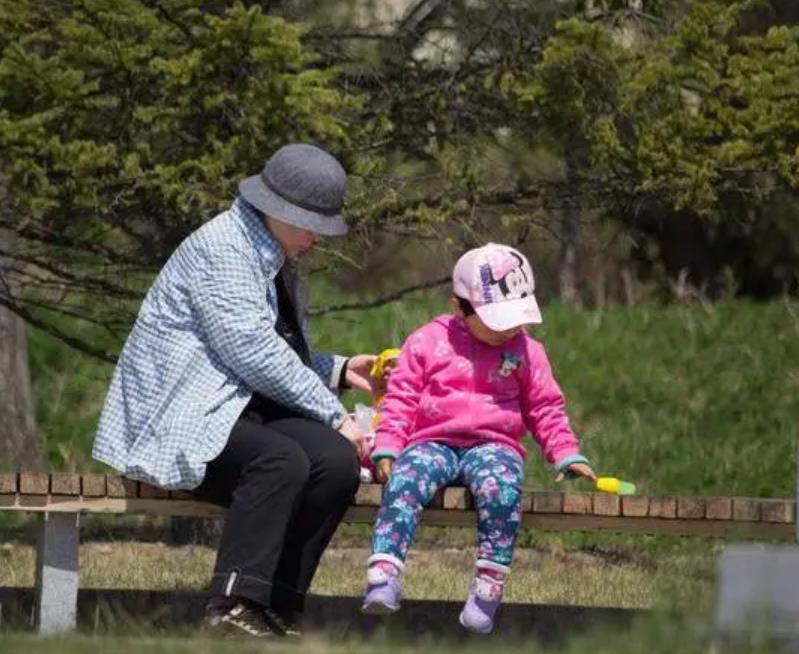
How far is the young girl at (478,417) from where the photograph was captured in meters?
6.35

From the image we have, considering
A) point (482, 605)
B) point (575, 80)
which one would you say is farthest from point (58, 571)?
point (575, 80)

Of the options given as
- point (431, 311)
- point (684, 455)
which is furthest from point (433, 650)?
point (431, 311)

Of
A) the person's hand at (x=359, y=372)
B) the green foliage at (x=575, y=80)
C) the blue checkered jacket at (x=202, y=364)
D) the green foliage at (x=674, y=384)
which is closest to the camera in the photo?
the blue checkered jacket at (x=202, y=364)

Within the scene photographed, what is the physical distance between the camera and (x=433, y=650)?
4891 mm

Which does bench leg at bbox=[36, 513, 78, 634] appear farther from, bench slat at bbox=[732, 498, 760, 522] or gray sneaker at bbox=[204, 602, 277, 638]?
bench slat at bbox=[732, 498, 760, 522]

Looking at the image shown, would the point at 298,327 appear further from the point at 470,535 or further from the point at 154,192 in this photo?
the point at 470,535

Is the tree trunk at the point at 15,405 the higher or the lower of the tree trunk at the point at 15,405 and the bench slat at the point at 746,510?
the higher

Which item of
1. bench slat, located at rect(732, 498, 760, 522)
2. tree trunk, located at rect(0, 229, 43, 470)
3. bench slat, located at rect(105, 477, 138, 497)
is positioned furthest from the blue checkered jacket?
tree trunk, located at rect(0, 229, 43, 470)

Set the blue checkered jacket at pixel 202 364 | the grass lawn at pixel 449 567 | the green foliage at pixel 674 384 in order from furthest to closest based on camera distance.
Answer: the green foliage at pixel 674 384 < the grass lawn at pixel 449 567 < the blue checkered jacket at pixel 202 364

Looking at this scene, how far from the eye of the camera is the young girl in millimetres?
6348

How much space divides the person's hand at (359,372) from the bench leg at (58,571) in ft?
3.29

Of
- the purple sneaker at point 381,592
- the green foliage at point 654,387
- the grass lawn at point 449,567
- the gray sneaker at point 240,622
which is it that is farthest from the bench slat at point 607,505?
the green foliage at point 654,387

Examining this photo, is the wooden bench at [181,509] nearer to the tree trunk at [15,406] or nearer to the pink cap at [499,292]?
the pink cap at [499,292]

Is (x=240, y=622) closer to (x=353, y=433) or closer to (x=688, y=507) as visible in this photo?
(x=353, y=433)
